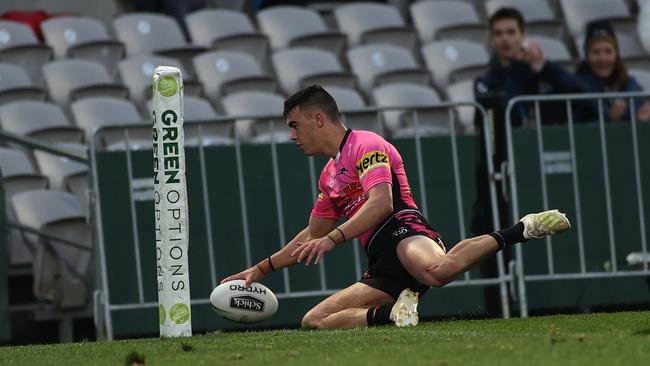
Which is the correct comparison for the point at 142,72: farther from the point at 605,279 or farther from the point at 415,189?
the point at 605,279

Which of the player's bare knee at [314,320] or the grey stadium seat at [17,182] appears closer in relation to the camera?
the player's bare knee at [314,320]

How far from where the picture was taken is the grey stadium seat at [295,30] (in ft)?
54.2

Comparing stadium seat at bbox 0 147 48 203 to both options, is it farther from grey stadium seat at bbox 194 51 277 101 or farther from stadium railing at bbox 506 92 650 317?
stadium railing at bbox 506 92 650 317

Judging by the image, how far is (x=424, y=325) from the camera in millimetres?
9977

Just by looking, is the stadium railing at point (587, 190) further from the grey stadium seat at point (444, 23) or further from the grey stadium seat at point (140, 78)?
the grey stadium seat at point (444, 23)

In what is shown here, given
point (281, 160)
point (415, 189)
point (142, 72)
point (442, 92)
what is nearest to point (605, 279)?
point (415, 189)

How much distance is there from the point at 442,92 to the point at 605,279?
13.7 ft

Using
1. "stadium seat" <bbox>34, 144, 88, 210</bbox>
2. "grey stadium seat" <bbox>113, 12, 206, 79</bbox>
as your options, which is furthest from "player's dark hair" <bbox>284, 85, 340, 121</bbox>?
"grey stadium seat" <bbox>113, 12, 206, 79</bbox>

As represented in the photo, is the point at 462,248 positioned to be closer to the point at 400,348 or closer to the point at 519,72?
the point at 400,348

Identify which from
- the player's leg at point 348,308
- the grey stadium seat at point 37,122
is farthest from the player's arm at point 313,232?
the grey stadium seat at point 37,122

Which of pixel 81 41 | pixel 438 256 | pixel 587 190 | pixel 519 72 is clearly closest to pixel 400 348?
pixel 438 256

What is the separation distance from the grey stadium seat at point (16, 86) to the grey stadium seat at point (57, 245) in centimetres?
166

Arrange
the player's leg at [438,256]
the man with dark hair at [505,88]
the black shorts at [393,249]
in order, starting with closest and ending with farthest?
the player's leg at [438,256] < the black shorts at [393,249] < the man with dark hair at [505,88]

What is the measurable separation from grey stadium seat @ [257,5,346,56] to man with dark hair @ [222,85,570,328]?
657 centimetres
